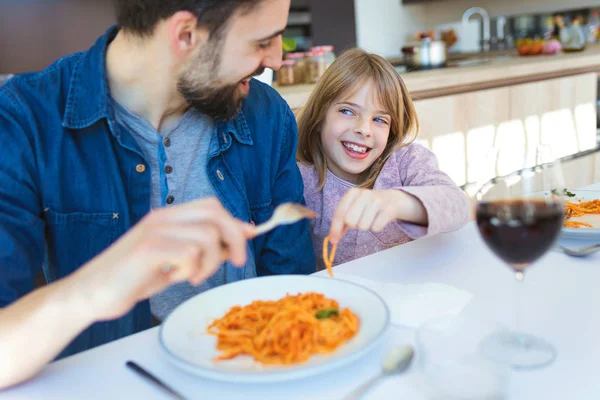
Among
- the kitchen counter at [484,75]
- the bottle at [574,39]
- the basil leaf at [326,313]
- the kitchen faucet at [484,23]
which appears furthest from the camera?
the kitchen faucet at [484,23]

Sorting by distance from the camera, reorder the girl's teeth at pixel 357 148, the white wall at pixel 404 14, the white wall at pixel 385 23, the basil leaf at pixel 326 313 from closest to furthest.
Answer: the basil leaf at pixel 326 313 → the girl's teeth at pixel 357 148 → the white wall at pixel 404 14 → the white wall at pixel 385 23

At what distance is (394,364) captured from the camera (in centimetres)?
66

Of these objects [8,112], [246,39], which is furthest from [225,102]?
[8,112]

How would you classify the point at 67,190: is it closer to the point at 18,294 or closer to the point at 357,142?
the point at 18,294

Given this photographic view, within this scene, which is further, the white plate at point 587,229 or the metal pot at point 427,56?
the metal pot at point 427,56

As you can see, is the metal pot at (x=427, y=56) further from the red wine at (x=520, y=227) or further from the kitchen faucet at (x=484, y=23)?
the red wine at (x=520, y=227)

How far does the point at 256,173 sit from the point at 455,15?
475cm

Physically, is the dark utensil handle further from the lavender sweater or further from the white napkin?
the lavender sweater

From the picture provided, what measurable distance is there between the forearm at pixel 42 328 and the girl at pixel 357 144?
33.0 inches

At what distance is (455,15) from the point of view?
5480 millimetres

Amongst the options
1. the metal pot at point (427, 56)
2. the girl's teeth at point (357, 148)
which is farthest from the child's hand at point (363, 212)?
the metal pot at point (427, 56)

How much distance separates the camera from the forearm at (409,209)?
1067 millimetres

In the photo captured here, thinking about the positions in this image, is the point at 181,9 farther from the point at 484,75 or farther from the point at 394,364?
the point at 484,75

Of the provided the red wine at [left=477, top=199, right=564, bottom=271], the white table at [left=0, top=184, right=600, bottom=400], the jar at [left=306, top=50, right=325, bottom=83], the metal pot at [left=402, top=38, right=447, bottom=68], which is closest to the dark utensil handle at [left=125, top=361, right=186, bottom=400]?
the white table at [left=0, top=184, right=600, bottom=400]
